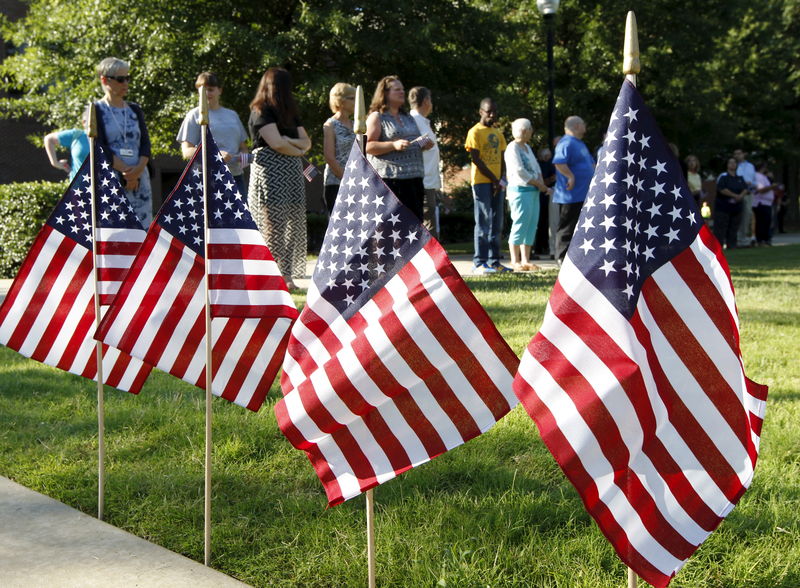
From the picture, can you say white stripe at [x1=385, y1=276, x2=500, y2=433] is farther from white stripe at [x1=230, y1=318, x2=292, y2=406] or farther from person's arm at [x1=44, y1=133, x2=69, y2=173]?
person's arm at [x1=44, y1=133, x2=69, y2=173]

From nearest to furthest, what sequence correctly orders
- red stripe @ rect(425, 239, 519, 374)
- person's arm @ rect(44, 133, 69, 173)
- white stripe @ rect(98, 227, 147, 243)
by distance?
red stripe @ rect(425, 239, 519, 374)
white stripe @ rect(98, 227, 147, 243)
person's arm @ rect(44, 133, 69, 173)

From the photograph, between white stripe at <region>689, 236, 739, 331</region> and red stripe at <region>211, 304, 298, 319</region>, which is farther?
red stripe at <region>211, 304, 298, 319</region>

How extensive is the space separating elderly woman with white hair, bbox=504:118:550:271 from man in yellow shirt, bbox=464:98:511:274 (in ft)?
0.75

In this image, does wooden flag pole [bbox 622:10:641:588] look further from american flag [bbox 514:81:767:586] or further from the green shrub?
the green shrub

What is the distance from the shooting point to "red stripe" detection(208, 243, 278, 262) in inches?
137

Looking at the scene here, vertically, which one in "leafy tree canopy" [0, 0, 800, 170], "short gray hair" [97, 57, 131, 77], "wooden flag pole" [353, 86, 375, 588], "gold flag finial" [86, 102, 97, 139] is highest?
"leafy tree canopy" [0, 0, 800, 170]

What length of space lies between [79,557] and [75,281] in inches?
54.8

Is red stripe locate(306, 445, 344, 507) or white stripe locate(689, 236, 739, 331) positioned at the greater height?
white stripe locate(689, 236, 739, 331)

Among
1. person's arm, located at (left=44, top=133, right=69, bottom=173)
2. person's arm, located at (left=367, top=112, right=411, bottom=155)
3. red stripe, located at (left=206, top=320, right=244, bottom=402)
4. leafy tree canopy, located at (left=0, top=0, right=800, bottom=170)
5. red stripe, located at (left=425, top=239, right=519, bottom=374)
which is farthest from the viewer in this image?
leafy tree canopy, located at (left=0, top=0, right=800, bottom=170)

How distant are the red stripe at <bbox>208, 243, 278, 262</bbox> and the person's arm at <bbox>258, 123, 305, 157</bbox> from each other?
16.2 feet

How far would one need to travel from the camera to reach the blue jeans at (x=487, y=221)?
36.8ft

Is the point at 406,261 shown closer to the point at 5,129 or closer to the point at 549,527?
the point at 549,527

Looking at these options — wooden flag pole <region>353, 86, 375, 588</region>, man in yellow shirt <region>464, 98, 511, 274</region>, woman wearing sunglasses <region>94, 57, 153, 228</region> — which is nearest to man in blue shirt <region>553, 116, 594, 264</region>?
man in yellow shirt <region>464, 98, 511, 274</region>

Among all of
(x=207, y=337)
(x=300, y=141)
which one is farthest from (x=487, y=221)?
(x=207, y=337)
